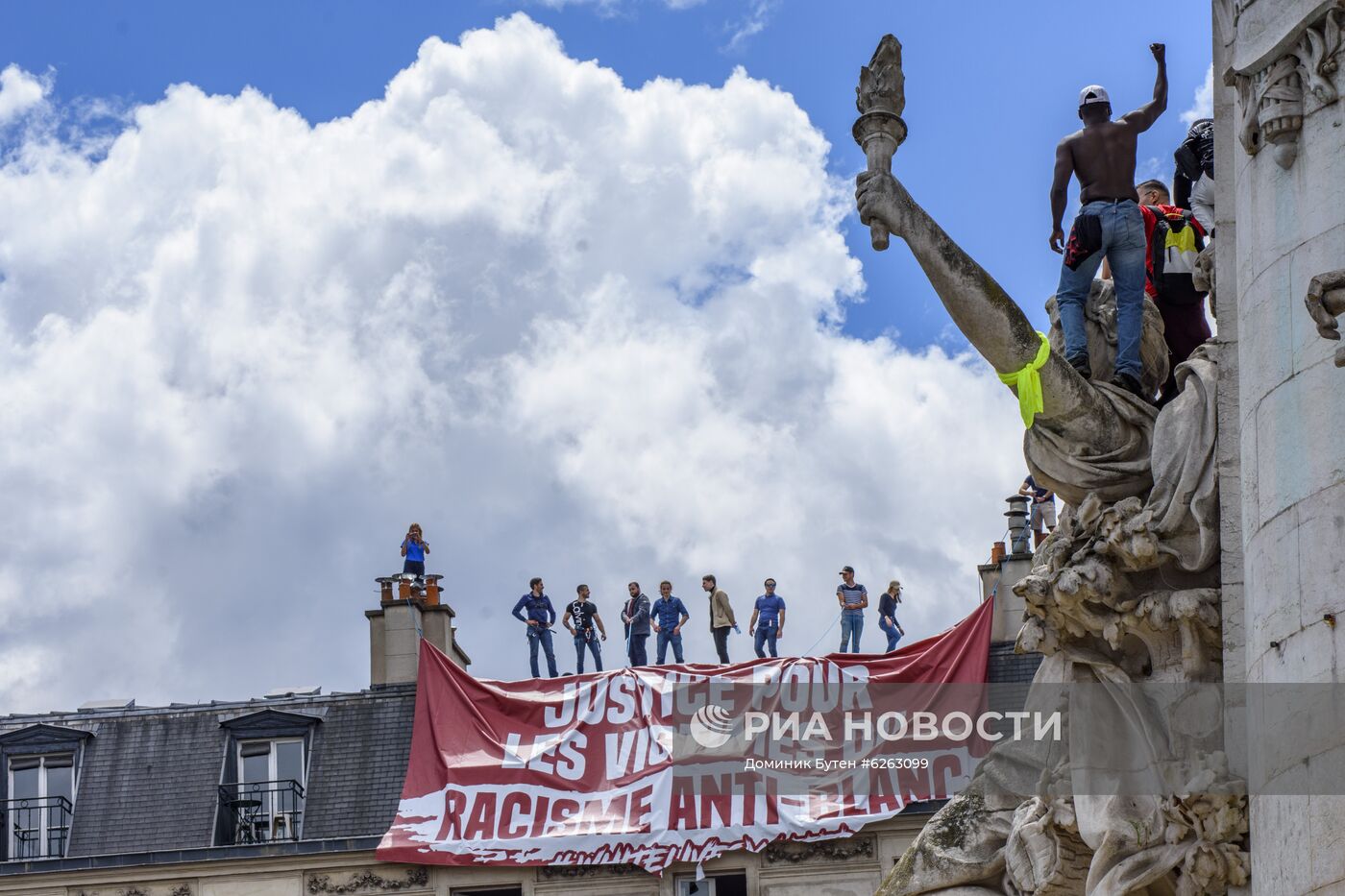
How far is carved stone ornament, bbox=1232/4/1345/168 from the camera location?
512 inches

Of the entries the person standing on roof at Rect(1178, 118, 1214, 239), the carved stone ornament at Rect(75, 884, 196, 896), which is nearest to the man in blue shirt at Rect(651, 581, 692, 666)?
→ the carved stone ornament at Rect(75, 884, 196, 896)

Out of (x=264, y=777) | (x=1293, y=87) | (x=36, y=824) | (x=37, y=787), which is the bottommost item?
(x=1293, y=87)

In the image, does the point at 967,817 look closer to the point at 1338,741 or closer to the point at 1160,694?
the point at 1160,694

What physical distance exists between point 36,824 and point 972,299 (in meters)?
37.8

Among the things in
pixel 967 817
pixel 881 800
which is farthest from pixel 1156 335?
pixel 881 800

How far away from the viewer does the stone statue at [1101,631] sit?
1366 cm

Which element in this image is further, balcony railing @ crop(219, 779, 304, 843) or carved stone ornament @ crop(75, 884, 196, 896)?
balcony railing @ crop(219, 779, 304, 843)

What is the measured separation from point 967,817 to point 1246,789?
7.95 ft

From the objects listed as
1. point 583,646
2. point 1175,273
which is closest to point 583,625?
point 583,646

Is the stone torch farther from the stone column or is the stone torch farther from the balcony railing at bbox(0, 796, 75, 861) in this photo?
the balcony railing at bbox(0, 796, 75, 861)

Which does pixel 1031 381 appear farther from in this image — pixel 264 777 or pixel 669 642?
pixel 264 777

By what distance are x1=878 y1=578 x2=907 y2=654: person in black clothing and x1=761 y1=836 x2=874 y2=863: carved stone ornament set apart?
134 inches

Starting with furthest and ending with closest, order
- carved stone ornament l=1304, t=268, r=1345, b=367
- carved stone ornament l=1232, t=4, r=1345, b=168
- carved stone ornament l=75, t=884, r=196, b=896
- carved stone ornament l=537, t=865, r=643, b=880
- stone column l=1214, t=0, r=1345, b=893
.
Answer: carved stone ornament l=75, t=884, r=196, b=896
carved stone ornament l=537, t=865, r=643, b=880
carved stone ornament l=1232, t=4, r=1345, b=168
stone column l=1214, t=0, r=1345, b=893
carved stone ornament l=1304, t=268, r=1345, b=367

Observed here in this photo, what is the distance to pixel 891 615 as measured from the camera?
157 ft
